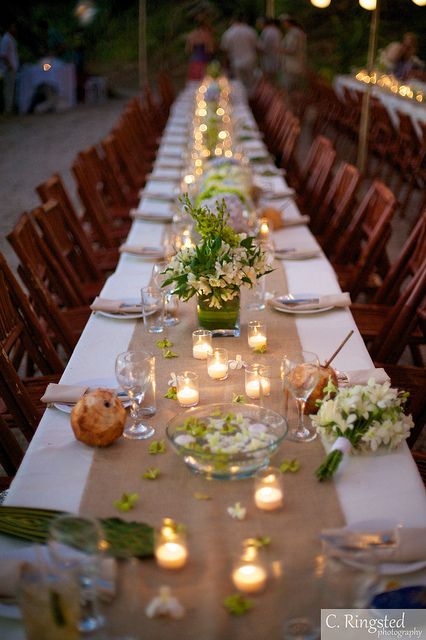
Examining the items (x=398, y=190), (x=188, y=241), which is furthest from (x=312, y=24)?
(x=188, y=241)

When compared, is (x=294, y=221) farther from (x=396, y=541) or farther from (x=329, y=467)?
(x=396, y=541)

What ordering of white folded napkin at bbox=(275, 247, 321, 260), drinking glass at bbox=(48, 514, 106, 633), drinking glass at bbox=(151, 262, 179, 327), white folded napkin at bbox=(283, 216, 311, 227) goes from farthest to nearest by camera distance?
1. white folded napkin at bbox=(283, 216, 311, 227)
2. white folded napkin at bbox=(275, 247, 321, 260)
3. drinking glass at bbox=(151, 262, 179, 327)
4. drinking glass at bbox=(48, 514, 106, 633)

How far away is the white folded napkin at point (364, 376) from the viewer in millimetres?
2289

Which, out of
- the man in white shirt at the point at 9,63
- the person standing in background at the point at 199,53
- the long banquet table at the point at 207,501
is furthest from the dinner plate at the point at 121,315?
the person standing in background at the point at 199,53

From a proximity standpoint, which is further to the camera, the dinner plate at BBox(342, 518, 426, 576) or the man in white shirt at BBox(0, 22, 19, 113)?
the man in white shirt at BBox(0, 22, 19, 113)

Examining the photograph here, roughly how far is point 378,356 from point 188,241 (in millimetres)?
950

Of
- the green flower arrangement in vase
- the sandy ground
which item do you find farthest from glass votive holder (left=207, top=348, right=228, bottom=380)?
the sandy ground

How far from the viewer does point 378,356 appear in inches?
138

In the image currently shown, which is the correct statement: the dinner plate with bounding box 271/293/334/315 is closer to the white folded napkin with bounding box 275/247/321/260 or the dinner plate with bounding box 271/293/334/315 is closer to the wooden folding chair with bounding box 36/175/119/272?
the white folded napkin with bounding box 275/247/321/260

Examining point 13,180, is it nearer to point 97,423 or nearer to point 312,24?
point 97,423

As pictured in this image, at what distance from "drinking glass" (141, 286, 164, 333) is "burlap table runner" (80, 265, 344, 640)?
45 cm

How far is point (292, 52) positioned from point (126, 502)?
48.8ft

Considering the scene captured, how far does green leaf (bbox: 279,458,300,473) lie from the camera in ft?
6.21

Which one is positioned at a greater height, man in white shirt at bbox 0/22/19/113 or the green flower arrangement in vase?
the green flower arrangement in vase
